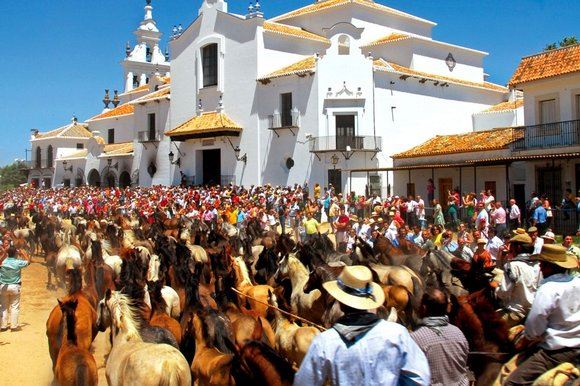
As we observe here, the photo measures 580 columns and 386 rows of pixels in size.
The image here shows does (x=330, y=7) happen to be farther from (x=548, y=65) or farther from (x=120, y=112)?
(x=120, y=112)

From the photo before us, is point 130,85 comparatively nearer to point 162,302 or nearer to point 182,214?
point 182,214

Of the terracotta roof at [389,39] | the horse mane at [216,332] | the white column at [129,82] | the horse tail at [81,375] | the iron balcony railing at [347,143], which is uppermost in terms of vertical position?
the white column at [129,82]

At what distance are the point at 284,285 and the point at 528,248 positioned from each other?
13.8 ft

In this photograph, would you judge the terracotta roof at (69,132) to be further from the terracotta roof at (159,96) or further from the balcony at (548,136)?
the balcony at (548,136)

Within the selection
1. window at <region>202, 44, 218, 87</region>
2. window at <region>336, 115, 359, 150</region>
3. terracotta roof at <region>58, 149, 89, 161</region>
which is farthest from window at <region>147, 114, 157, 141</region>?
window at <region>336, 115, 359, 150</region>

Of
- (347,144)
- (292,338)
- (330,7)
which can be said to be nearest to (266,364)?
(292,338)

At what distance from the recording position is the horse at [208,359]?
22.1 ft

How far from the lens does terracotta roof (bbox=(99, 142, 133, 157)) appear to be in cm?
5203

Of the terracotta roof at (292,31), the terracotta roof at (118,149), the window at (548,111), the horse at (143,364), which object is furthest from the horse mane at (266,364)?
the terracotta roof at (118,149)

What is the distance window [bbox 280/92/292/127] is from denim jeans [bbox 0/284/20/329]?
26.6m

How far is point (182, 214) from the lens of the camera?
2478 centimetres

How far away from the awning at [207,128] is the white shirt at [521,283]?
32.9 metres

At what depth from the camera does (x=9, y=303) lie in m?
12.5

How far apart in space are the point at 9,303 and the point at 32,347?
4.91ft
